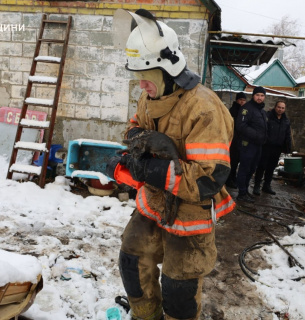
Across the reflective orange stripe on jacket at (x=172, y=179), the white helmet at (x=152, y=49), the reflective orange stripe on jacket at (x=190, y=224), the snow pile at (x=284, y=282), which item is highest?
the white helmet at (x=152, y=49)

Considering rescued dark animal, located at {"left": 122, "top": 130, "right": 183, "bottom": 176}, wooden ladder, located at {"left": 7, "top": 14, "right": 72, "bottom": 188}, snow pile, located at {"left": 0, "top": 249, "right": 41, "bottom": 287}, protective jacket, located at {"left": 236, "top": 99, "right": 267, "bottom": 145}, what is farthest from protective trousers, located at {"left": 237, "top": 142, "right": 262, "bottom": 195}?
snow pile, located at {"left": 0, "top": 249, "right": 41, "bottom": 287}

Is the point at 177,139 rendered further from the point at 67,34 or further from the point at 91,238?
the point at 67,34

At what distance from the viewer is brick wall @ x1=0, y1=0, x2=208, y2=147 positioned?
17.1ft

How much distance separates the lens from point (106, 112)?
5527 mm

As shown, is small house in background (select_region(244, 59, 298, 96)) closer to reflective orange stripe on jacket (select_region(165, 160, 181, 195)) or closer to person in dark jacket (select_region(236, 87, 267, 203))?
person in dark jacket (select_region(236, 87, 267, 203))

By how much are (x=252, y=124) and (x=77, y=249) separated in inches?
140

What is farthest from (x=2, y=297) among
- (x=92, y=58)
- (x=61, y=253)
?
(x=92, y=58)

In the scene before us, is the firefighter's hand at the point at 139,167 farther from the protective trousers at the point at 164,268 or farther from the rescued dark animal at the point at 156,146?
the protective trousers at the point at 164,268

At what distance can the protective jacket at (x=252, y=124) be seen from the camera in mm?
5090

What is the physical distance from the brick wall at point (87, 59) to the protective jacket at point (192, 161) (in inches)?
145

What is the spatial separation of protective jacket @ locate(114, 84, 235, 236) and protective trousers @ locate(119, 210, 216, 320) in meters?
0.09

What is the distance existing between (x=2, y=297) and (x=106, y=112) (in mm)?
4460

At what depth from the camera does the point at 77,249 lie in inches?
127

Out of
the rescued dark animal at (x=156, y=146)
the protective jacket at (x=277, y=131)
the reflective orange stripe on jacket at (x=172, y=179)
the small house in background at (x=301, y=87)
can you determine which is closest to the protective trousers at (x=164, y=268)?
the reflective orange stripe on jacket at (x=172, y=179)
